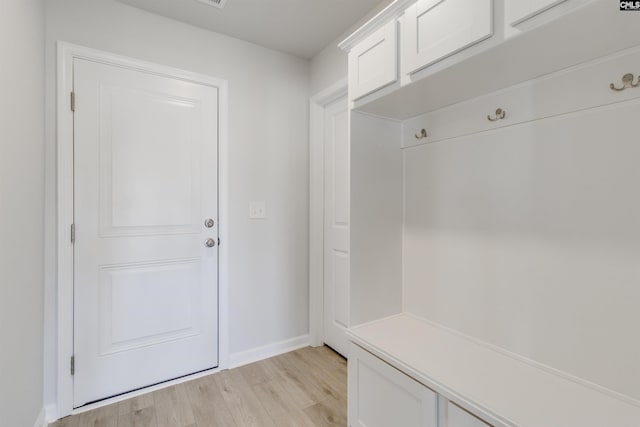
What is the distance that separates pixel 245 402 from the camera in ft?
5.81

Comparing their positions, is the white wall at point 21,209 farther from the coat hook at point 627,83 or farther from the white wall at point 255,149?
the coat hook at point 627,83

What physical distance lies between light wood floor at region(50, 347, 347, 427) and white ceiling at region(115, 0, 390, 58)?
243cm

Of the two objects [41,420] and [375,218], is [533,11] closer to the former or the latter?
[375,218]

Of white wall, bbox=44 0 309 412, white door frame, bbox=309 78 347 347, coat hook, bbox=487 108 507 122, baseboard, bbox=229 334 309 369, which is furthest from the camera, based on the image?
white door frame, bbox=309 78 347 347

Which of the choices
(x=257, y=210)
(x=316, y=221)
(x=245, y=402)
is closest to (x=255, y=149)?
(x=257, y=210)

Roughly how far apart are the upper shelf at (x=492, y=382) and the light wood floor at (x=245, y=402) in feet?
2.24

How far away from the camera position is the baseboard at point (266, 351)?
2186mm

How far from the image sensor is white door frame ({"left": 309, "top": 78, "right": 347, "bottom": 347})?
2439 mm

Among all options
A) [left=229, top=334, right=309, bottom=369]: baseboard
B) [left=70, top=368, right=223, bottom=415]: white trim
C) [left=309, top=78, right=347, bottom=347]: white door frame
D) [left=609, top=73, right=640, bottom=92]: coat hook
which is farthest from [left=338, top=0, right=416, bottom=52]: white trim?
[left=70, top=368, right=223, bottom=415]: white trim

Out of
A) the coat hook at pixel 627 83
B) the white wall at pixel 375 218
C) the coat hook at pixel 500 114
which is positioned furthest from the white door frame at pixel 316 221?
the coat hook at pixel 627 83

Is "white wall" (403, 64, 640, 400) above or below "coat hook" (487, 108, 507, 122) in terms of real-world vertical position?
below

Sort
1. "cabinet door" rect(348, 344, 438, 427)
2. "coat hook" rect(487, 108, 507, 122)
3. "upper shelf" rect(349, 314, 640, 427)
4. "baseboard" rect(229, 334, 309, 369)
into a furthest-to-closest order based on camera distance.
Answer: "baseboard" rect(229, 334, 309, 369) → "coat hook" rect(487, 108, 507, 122) → "cabinet door" rect(348, 344, 438, 427) → "upper shelf" rect(349, 314, 640, 427)

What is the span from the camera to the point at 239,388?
75.2 inches

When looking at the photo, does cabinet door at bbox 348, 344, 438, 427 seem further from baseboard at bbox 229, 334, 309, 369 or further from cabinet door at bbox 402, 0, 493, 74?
cabinet door at bbox 402, 0, 493, 74
